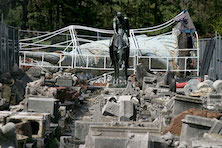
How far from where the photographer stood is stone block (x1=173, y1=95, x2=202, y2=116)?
326 inches

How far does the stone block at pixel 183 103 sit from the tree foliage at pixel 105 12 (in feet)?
84.7

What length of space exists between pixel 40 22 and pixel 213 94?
26.5 metres

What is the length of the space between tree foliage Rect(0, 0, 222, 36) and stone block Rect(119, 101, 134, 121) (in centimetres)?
2537

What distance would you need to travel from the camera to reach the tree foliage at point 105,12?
34.0 meters

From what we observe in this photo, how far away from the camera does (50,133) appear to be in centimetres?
898

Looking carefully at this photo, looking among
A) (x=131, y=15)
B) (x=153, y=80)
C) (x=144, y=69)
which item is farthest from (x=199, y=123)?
(x=131, y=15)

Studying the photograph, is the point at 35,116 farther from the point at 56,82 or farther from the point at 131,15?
the point at 131,15

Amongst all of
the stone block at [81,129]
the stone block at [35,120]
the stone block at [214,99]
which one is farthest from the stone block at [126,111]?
the stone block at [214,99]

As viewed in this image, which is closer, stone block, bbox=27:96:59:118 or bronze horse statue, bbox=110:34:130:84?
stone block, bbox=27:96:59:118

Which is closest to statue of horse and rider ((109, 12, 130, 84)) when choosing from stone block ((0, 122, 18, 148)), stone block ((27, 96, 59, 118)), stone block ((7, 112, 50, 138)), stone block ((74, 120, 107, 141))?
stone block ((27, 96, 59, 118))

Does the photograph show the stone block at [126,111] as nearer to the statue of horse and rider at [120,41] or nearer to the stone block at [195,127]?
the stone block at [195,127]

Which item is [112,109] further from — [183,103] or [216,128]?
[216,128]

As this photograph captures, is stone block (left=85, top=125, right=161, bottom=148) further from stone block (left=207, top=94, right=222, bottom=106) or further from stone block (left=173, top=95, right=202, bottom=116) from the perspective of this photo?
stone block (left=207, top=94, right=222, bottom=106)

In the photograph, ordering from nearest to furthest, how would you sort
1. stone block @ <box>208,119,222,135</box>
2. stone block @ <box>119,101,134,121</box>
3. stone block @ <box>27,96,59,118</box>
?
stone block @ <box>208,119,222,135</box>, stone block @ <box>119,101,134,121</box>, stone block @ <box>27,96,59,118</box>
